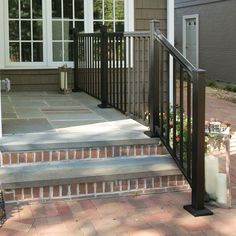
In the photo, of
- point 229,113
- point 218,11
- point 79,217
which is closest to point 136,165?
point 79,217

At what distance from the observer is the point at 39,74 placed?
841cm

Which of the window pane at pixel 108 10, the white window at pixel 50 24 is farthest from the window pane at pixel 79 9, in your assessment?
the window pane at pixel 108 10

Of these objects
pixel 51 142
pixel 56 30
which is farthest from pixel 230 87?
pixel 51 142

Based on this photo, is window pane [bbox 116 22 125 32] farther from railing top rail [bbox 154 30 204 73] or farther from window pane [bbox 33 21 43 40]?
railing top rail [bbox 154 30 204 73]

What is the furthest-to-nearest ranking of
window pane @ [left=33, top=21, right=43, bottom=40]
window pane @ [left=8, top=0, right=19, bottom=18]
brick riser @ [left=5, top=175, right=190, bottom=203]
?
window pane @ [left=33, top=21, right=43, bottom=40] → window pane @ [left=8, top=0, right=19, bottom=18] → brick riser @ [left=5, top=175, right=190, bottom=203]

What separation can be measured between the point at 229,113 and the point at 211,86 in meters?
4.84

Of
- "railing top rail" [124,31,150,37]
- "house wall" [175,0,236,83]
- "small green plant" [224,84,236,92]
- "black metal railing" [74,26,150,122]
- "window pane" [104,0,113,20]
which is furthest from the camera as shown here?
"house wall" [175,0,236,83]

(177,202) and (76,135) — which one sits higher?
(76,135)

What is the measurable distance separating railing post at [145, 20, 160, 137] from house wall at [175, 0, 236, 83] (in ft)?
32.3

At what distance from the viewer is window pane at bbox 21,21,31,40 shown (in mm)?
8328

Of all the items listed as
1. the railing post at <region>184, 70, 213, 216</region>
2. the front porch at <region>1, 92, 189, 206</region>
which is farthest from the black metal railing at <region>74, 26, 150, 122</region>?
the railing post at <region>184, 70, 213, 216</region>

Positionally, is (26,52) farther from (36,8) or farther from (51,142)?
(51,142)

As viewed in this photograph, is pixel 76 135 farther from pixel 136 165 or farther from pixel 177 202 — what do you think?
pixel 177 202

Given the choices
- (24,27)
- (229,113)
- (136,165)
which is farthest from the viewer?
(229,113)
